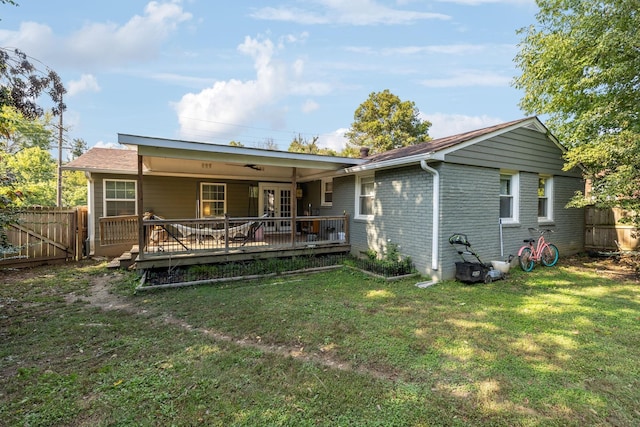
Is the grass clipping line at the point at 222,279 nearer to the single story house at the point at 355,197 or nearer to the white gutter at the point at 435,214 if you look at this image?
the single story house at the point at 355,197

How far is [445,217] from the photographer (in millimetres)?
6762

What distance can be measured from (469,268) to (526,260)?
2.55 m

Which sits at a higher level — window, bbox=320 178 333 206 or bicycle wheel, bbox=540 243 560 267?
window, bbox=320 178 333 206

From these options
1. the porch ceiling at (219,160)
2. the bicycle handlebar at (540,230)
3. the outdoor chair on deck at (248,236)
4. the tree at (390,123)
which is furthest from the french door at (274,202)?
the tree at (390,123)

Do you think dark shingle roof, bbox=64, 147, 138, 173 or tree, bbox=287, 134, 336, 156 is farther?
tree, bbox=287, 134, 336, 156

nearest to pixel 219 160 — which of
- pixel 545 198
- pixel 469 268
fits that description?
pixel 469 268

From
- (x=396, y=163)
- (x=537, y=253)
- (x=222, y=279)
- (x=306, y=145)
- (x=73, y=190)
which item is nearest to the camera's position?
(x=222, y=279)

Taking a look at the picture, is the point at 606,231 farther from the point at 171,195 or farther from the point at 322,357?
the point at 171,195

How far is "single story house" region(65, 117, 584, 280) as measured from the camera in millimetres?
6887

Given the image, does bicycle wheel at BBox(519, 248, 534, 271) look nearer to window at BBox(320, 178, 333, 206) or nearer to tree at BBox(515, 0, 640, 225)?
tree at BBox(515, 0, 640, 225)

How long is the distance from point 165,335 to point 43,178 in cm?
2412

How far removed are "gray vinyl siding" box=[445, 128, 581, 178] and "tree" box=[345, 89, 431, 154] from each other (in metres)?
17.7

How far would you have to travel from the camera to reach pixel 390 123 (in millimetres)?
27016

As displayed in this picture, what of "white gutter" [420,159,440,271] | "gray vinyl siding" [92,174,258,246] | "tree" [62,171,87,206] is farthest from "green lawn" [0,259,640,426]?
"tree" [62,171,87,206]
